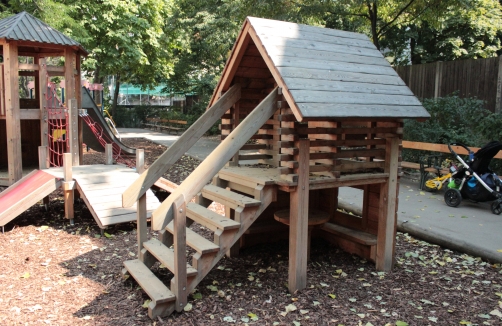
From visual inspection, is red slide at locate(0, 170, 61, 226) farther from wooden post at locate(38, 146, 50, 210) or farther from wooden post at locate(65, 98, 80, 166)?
wooden post at locate(65, 98, 80, 166)

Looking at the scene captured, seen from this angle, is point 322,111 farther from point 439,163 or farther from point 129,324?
point 439,163

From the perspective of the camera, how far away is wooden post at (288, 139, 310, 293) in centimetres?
462

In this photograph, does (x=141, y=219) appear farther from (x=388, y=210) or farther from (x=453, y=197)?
(x=453, y=197)

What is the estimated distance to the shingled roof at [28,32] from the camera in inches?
335

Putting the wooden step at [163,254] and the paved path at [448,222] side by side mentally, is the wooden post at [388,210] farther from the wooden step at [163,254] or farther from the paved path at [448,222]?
the wooden step at [163,254]

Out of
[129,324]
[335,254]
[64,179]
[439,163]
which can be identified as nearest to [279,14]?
[439,163]

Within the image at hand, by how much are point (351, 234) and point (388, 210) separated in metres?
0.65

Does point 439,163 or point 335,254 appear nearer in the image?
point 335,254

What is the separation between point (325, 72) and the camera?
4.89 metres

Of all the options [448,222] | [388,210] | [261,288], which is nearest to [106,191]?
[261,288]

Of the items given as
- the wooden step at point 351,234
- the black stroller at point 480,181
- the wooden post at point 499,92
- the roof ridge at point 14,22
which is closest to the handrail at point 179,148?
the wooden step at point 351,234

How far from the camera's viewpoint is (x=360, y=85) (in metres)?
4.99

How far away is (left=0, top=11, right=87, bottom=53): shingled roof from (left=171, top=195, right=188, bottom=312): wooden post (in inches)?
249

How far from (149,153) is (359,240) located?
11.9 metres
